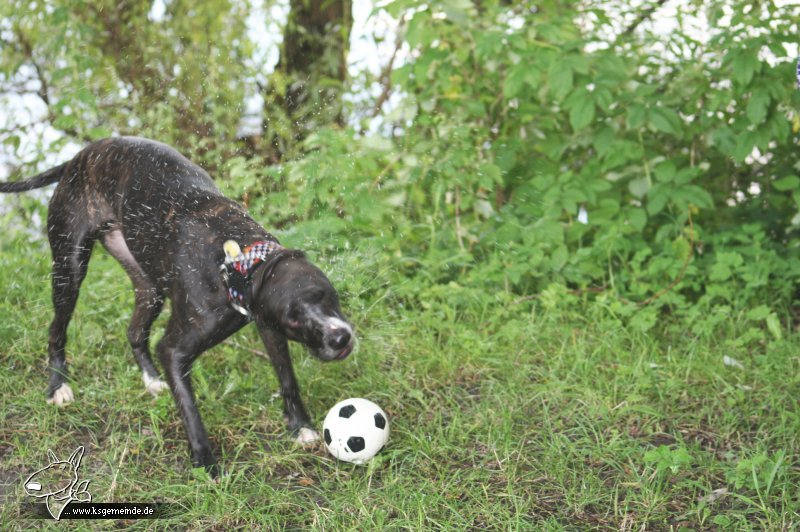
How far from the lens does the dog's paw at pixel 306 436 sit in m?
3.23

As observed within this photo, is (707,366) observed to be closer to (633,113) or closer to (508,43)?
(633,113)

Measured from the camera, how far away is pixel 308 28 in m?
6.16

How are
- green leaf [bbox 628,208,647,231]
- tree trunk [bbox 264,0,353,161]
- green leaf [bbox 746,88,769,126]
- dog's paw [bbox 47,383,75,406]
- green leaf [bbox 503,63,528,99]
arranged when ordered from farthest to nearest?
tree trunk [bbox 264,0,353,161]
green leaf [bbox 628,208,647,231]
green leaf [bbox 503,63,528,99]
green leaf [bbox 746,88,769,126]
dog's paw [bbox 47,383,75,406]

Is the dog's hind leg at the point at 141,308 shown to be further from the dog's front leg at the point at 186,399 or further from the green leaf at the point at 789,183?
the green leaf at the point at 789,183

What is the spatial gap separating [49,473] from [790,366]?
3.21 meters

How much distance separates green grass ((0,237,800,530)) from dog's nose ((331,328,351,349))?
1.92ft

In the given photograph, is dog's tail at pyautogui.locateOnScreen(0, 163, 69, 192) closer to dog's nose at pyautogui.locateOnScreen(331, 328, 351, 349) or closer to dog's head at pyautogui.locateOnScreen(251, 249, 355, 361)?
dog's head at pyautogui.locateOnScreen(251, 249, 355, 361)

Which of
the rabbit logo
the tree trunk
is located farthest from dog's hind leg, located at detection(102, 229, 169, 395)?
the tree trunk

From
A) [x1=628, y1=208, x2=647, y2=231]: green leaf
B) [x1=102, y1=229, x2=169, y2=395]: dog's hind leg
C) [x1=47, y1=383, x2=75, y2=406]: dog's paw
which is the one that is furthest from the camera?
[x1=628, y1=208, x2=647, y2=231]: green leaf

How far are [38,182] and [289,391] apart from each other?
62.6 inches

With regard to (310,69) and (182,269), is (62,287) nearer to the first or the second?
(182,269)

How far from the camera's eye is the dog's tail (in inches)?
146

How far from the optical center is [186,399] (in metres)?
3.08

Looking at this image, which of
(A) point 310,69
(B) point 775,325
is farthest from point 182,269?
(A) point 310,69
